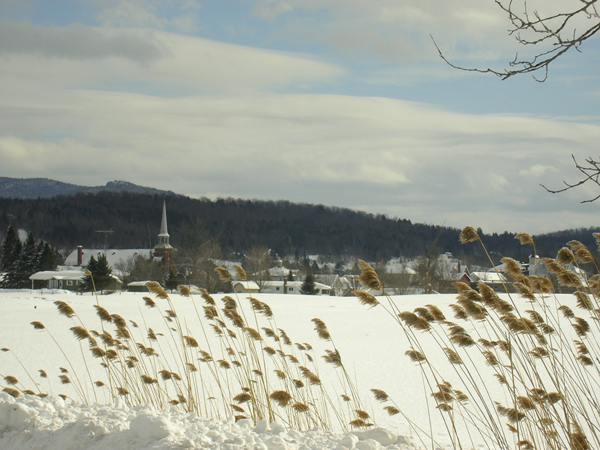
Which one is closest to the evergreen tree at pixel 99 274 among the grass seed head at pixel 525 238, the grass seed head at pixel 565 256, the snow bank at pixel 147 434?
the snow bank at pixel 147 434

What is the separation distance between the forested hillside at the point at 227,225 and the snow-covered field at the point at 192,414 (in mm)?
85960

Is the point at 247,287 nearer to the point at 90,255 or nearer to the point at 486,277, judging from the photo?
the point at 486,277

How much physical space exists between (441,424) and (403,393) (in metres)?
1.47

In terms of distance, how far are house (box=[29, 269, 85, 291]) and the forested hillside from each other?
1831 inches

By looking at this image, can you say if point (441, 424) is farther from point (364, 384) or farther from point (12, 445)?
Result: point (12, 445)

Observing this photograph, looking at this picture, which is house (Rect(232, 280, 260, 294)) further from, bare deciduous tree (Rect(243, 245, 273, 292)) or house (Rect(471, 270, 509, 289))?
house (Rect(471, 270, 509, 289))

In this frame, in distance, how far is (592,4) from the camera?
3566mm

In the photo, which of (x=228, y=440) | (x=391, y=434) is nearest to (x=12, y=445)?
(x=228, y=440)

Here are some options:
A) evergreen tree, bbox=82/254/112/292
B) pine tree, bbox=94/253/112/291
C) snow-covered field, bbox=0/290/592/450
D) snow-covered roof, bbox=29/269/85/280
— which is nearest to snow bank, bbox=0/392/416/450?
snow-covered field, bbox=0/290/592/450

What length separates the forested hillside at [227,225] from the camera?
11575 cm

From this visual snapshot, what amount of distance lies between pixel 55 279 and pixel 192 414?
196ft

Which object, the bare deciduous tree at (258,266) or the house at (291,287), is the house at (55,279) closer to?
the bare deciduous tree at (258,266)

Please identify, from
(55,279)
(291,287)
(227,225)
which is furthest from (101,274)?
(227,225)

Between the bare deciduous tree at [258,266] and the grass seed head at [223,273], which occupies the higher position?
the grass seed head at [223,273]
